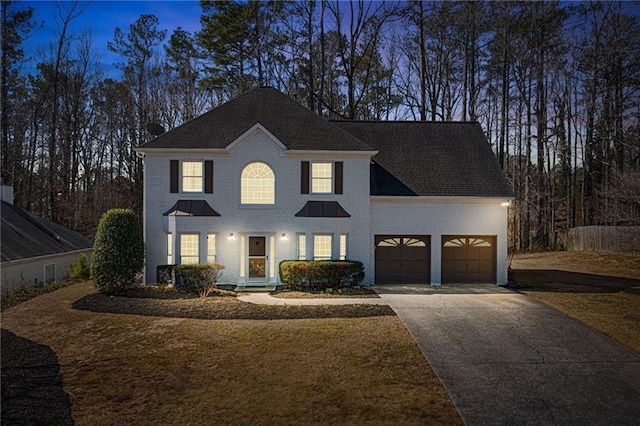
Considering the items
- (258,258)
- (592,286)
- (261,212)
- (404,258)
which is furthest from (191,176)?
(592,286)

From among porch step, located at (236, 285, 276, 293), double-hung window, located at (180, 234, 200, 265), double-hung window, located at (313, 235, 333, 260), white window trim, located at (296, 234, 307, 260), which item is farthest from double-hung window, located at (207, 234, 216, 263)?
double-hung window, located at (313, 235, 333, 260)

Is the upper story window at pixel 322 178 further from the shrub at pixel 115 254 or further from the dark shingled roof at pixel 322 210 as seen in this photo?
the shrub at pixel 115 254

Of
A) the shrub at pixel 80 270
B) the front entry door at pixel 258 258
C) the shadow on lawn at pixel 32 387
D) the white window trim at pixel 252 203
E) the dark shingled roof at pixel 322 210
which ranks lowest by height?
the shadow on lawn at pixel 32 387

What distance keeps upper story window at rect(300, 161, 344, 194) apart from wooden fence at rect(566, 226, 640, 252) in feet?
67.8

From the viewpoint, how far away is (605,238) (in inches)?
1070

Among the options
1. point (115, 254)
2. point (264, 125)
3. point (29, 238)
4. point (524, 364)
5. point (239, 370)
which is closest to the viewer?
point (239, 370)

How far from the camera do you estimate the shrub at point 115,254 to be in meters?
14.4

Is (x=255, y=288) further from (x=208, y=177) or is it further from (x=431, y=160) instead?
(x=431, y=160)

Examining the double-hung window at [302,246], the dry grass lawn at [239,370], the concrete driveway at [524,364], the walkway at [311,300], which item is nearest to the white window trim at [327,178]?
the double-hung window at [302,246]

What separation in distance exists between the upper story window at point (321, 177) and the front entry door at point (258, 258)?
9.66 ft

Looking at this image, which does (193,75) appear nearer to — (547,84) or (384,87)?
(384,87)

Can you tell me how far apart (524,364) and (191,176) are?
14280mm

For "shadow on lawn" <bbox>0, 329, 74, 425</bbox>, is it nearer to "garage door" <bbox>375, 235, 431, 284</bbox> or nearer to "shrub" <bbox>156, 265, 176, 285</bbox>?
"shrub" <bbox>156, 265, 176, 285</bbox>

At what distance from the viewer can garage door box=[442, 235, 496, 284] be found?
1792 cm
